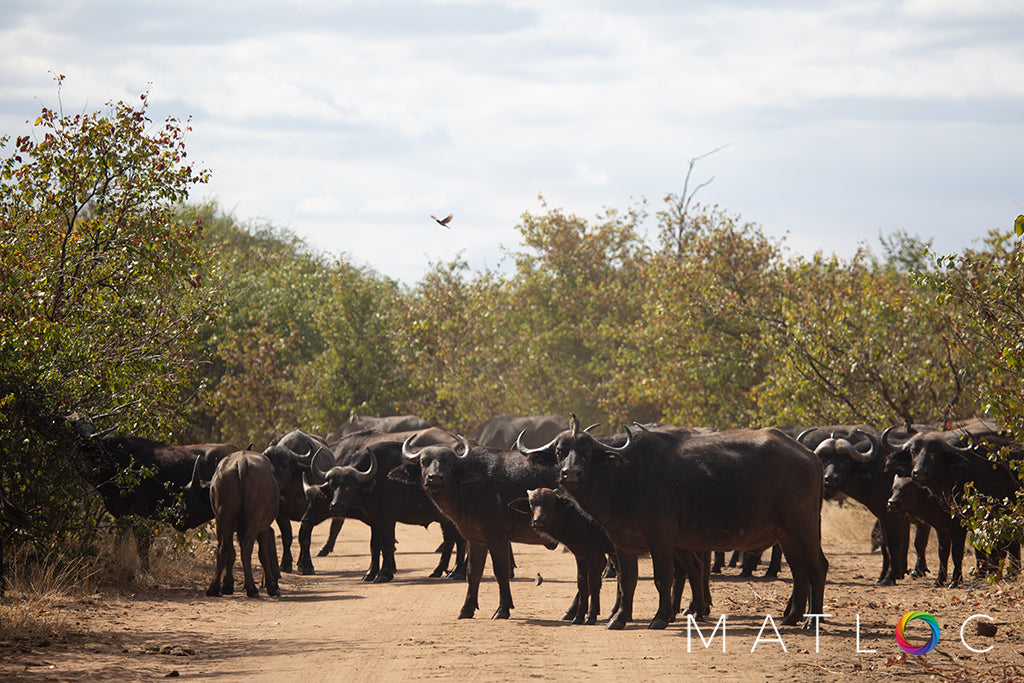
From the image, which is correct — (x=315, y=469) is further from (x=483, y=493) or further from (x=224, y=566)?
(x=483, y=493)

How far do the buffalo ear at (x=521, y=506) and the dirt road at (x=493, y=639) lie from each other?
115 cm

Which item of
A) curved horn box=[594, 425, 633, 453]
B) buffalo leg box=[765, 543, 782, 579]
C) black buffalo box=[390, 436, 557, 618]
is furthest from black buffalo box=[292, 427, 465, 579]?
curved horn box=[594, 425, 633, 453]

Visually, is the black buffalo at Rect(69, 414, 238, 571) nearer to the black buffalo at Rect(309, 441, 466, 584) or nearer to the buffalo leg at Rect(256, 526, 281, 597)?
the buffalo leg at Rect(256, 526, 281, 597)

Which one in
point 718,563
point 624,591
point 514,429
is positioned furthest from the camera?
point 514,429

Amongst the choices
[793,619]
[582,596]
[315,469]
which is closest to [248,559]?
[315,469]

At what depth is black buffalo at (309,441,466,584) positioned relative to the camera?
16.8 m

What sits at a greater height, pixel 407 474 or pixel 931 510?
pixel 407 474

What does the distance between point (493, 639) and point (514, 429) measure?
15583 mm

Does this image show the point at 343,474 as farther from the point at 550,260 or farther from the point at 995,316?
the point at 550,260

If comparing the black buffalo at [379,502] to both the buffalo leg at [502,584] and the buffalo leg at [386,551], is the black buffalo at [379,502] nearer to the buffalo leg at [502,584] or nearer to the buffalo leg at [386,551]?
the buffalo leg at [386,551]

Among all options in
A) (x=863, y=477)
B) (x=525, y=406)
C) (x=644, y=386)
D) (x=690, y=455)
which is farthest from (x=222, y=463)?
(x=525, y=406)

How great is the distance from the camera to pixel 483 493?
13.1 metres

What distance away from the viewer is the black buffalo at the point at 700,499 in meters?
11.4

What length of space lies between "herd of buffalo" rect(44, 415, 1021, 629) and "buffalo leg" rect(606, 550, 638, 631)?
2cm
